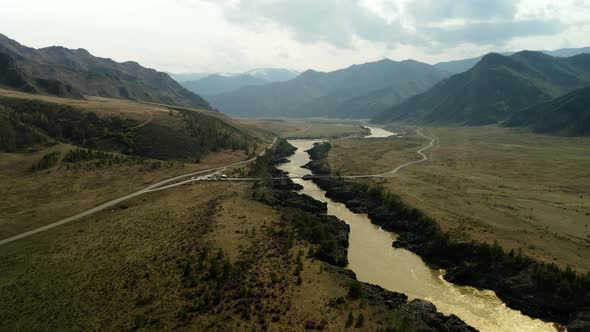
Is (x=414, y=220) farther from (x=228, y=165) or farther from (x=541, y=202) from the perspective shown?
(x=228, y=165)

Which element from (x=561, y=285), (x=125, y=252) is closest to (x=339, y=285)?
(x=561, y=285)

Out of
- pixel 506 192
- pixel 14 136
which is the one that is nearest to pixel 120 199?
pixel 14 136

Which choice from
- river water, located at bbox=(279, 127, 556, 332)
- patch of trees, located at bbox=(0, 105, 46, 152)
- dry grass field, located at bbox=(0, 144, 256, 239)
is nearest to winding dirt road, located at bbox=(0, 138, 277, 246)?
dry grass field, located at bbox=(0, 144, 256, 239)

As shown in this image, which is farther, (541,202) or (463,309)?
(541,202)

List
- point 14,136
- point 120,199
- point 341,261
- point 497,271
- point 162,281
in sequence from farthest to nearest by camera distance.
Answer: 1. point 14,136
2. point 120,199
3. point 341,261
4. point 497,271
5. point 162,281

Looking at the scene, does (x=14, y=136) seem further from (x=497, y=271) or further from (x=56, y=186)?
(x=497, y=271)

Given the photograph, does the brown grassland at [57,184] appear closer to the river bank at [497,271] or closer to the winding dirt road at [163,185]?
the winding dirt road at [163,185]
